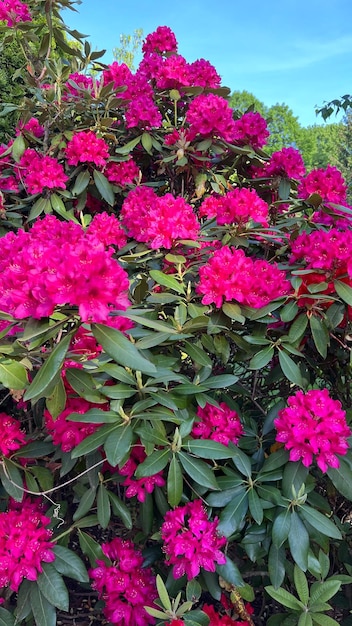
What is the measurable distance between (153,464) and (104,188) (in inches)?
49.6

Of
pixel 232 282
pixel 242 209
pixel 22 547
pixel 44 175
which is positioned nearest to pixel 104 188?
pixel 44 175

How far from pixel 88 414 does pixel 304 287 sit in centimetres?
64

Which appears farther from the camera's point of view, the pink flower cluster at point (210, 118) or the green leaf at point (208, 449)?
the pink flower cluster at point (210, 118)

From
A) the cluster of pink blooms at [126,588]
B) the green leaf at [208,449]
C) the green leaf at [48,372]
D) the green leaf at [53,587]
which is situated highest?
the green leaf at [48,372]

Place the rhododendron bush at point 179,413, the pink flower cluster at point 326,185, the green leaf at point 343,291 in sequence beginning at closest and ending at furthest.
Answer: the rhododendron bush at point 179,413 → the green leaf at point 343,291 → the pink flower cluster at point 326,185

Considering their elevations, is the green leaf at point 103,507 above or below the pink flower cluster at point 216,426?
below

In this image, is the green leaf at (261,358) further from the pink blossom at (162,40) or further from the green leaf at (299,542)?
the pink blossom at (162,40)

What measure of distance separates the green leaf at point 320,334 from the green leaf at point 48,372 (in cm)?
64

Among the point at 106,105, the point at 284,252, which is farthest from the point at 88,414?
the point at 106,105

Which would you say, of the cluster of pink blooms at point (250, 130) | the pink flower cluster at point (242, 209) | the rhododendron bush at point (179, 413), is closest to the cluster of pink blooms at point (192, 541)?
the rhododendron bush at point (179, 413)

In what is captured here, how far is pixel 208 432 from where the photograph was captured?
136 centimetres

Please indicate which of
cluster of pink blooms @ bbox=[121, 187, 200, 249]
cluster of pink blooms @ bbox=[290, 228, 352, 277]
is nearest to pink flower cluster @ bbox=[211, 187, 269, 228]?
cluster of pink blooms @ bbox=[121, 187, 200, 249]

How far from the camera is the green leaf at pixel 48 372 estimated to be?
1.00 meters

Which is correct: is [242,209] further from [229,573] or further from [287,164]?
[229,573]
